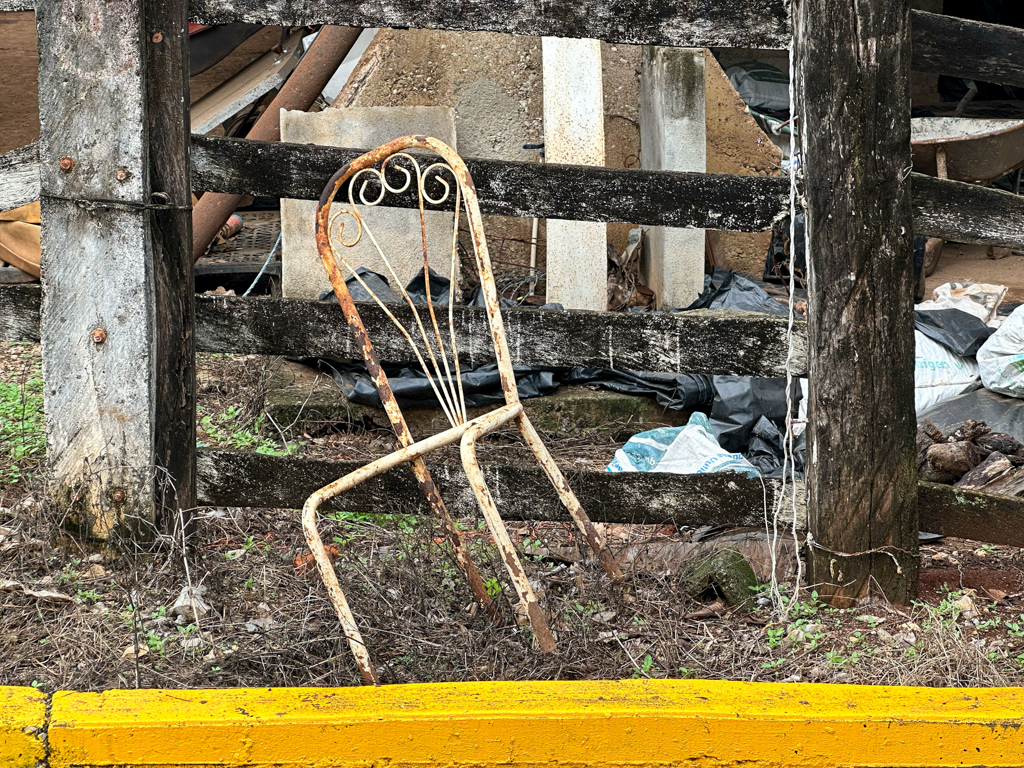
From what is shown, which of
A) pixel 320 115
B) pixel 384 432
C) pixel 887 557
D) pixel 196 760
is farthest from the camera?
pixel 320 115

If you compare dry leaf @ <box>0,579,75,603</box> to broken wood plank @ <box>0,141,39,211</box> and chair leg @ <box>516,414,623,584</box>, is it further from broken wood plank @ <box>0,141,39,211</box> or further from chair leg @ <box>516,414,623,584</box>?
chair leg @ <box>516,414,623,584</box>

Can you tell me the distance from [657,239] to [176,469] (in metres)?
3.71

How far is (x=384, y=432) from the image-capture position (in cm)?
474

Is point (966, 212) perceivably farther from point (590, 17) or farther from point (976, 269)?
point (976, 269)

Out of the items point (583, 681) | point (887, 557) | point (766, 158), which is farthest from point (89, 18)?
point (766, 158)

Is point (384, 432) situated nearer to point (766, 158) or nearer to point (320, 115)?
point (320, 115)

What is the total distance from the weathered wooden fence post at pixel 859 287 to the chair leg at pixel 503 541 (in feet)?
2.93

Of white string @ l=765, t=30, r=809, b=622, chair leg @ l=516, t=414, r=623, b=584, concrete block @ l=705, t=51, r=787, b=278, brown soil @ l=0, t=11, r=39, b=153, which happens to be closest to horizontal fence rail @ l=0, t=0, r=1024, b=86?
white string @ l=765, t=30, r=809, b=622

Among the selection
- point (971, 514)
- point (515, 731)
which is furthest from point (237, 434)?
point (971, 514)

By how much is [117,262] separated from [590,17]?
57.6 inches

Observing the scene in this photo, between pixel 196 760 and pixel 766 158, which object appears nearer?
pixel 196 760

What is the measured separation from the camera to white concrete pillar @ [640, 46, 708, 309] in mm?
5941

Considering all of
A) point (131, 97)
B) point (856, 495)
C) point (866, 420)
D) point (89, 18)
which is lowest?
point (856, 495)

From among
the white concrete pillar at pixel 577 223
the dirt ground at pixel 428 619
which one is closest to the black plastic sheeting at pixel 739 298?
the white concrete pillar at pixel 577 223
